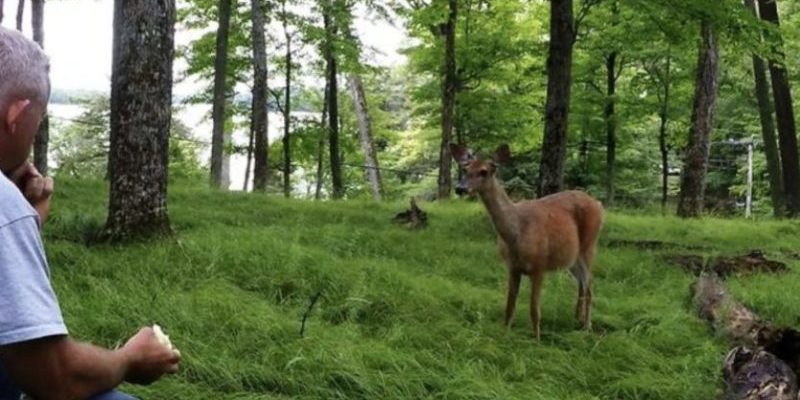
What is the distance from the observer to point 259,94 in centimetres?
1472

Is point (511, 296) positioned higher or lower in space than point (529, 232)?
lower

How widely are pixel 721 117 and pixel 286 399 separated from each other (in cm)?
2509

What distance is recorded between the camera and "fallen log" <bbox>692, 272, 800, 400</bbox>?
4.05m

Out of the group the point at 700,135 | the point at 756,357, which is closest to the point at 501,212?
the point at 756,357

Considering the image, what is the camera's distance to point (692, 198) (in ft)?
42.2

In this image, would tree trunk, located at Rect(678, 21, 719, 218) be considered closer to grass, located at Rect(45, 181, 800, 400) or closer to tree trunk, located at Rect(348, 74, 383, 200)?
grass, located at Rect(45, 181, 800, 400)

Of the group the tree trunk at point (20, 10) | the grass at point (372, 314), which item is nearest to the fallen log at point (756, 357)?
the grass at point (372, 314)

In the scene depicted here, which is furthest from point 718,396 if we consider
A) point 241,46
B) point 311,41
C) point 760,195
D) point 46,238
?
point 760,195

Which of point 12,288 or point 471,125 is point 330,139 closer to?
point 471,125

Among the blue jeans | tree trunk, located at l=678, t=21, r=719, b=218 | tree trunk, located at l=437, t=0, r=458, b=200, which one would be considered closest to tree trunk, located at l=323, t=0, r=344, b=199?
tree trunk, located at l=437, t=0, r=458, b=200

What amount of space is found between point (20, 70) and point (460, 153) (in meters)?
4.64

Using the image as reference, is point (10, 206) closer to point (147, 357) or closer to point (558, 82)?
point (147, 357)

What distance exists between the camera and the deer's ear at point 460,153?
19.8ft

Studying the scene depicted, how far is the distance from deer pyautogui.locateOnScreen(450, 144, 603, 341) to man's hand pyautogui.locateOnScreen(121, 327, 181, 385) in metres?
3.82
